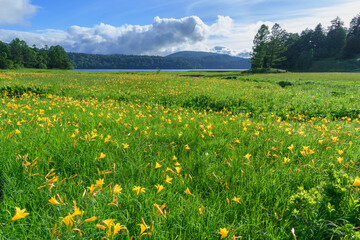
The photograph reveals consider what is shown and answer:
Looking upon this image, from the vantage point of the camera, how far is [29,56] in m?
81.6

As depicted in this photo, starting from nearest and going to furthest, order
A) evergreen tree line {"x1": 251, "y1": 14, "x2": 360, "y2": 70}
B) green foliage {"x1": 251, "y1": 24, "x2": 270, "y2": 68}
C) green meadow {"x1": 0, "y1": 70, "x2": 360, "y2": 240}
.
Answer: green meadow {"x1": 0, "y1": 70, "x2": 360, "y2": 240} < green foliage {"x1": 251, "y1": 24, "x2": 270, "y2": 68} < evergreen tree line {"x1": 251, "y1": 14, "x2": 360, "y2": 70}

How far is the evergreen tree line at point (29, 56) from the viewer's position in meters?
72.2

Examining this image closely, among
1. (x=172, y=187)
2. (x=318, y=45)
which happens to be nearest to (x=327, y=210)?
(x=172, y=187)

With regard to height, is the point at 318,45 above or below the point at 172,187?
above

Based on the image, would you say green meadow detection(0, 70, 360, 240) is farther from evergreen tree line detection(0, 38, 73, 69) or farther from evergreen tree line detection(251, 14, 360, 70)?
evergreen tree line detection(0, 38, 73, 69)

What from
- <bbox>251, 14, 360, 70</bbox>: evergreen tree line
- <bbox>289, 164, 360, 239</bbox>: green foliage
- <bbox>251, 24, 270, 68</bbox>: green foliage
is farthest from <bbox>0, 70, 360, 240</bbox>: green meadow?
<bbox>251, 14, 360, 70</bbox>: evergreen tree line

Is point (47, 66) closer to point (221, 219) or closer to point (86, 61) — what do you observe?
point (86, 61)

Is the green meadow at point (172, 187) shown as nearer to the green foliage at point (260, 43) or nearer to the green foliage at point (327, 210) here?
the green foliage at point (327, 210)

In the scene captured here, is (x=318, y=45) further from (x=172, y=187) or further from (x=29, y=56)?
(x=29, y=56)

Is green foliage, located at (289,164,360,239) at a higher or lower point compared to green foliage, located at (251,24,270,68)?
lower

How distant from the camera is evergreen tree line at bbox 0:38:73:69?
72188 millimetres

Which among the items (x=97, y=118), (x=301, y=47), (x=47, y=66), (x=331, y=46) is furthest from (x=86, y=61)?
(x=97, y=118)

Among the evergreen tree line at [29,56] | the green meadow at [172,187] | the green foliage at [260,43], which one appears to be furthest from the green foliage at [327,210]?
the evergreen tree line at [29,56]

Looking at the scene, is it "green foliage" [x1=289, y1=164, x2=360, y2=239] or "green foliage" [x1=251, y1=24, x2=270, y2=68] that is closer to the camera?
"green foliage" [x1=289, y1=164, x2=360, y2=239]
